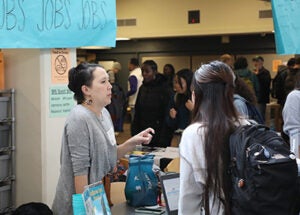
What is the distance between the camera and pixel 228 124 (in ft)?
5.87

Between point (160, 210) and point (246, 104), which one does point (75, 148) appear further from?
point (246, 104)

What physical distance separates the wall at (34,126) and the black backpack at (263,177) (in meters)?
1.89

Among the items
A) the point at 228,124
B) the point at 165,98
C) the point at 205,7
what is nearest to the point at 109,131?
the point at 228,124

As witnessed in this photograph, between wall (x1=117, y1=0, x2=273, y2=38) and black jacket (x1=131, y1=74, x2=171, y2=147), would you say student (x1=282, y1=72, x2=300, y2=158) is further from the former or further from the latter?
wall (x1=117, y1=0, x2=273, y2=38)

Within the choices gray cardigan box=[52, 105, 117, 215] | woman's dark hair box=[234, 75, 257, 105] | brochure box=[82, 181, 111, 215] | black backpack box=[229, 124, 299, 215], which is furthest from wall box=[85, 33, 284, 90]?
black backpack box=[229, 124, 299, 215]

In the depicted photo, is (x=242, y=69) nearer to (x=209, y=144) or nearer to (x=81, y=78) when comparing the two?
(x=81, y=78)

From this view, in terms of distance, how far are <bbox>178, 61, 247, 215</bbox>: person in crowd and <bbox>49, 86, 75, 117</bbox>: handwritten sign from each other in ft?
5.30

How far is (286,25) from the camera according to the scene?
10.7 feet

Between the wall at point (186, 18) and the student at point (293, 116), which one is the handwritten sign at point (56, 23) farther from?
the wall at point (186, 18)

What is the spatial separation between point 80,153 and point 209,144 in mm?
830

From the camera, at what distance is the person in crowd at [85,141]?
237cm

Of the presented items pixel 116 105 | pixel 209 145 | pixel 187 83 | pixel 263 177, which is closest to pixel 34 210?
pixel 209 145

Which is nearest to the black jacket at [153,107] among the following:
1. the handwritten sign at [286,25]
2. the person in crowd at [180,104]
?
the person in crowd at [180,104]

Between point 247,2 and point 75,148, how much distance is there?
8.18 metres
